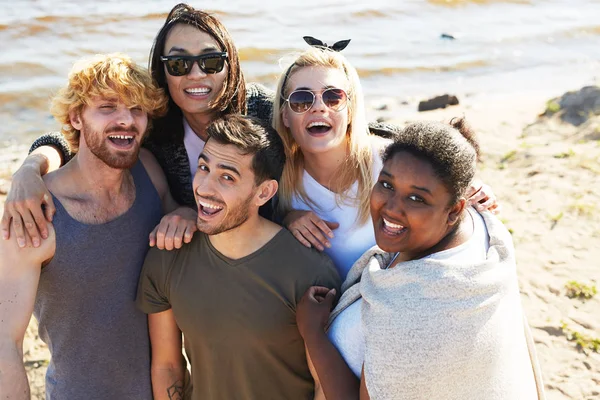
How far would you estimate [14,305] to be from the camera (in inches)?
132

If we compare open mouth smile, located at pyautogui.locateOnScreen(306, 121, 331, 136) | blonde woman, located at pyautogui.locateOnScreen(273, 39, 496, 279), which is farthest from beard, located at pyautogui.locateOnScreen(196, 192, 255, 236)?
open mouth smile, located at pyautogui.locateOnScreen(306, 121, 331, 136)

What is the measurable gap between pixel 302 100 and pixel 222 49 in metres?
0.76

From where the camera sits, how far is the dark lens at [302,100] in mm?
4070

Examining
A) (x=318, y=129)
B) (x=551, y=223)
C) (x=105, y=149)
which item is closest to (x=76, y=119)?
(x=105, y=149)

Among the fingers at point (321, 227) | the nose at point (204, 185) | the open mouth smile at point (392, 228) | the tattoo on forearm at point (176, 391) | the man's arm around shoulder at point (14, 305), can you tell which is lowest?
the tattoo on forearm at point (176, 391)

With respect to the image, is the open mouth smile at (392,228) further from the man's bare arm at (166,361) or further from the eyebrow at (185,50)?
the eyebrow at (185,50)

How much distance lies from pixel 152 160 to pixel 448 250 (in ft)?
7.14

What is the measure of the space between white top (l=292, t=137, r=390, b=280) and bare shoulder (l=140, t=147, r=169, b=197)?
825 mm

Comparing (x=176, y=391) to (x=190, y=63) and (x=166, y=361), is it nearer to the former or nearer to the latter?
(x=166, y=361)

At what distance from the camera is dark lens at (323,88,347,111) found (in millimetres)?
4094

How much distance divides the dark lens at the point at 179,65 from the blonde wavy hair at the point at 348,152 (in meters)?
0.60

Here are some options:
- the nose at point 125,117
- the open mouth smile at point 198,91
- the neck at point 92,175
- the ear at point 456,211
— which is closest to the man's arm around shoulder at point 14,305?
the neck at point 92,175

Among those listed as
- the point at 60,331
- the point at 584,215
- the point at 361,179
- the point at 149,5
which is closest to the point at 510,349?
the point at 361,179

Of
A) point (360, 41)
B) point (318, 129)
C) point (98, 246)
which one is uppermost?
point (318, 129)
